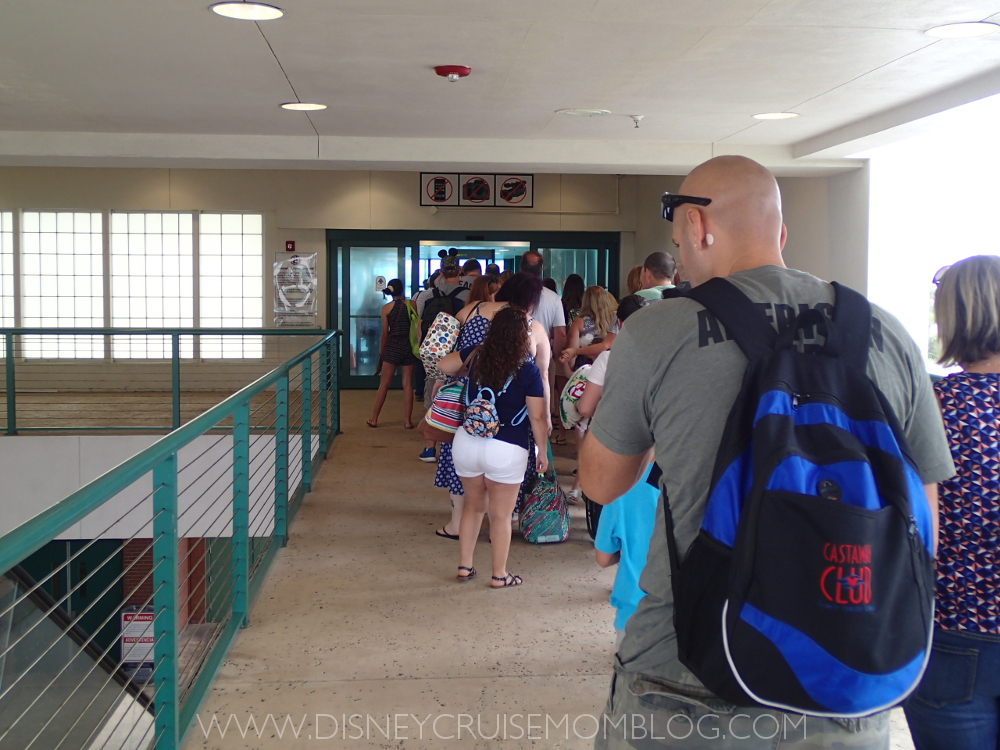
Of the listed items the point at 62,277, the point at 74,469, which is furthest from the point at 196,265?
the point at 74,469

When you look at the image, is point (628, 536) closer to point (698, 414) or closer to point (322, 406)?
point (698, 414)

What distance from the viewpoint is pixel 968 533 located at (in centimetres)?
170

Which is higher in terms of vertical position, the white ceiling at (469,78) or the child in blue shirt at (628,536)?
the white ceiling at (469,78)

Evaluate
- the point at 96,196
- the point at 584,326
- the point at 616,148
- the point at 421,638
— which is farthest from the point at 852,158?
the point at 96,196

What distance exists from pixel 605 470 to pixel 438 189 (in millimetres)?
9947

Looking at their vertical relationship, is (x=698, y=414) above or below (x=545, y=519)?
above

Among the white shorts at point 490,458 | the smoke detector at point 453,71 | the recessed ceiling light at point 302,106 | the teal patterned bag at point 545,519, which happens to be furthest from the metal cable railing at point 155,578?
the smoke detector at point 453,71

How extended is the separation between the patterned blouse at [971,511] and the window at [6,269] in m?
11.4

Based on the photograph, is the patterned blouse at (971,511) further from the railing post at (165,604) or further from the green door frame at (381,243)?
the green door frame at (381,243)

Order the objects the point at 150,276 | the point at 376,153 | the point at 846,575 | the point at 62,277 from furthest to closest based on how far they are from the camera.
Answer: the point at 150,276 < the point at 62,277 < the point at 376,153 < the point at 846,575

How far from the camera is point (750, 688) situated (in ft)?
3.72

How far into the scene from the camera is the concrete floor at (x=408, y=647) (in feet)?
8.93

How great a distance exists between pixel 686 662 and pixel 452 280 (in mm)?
6227

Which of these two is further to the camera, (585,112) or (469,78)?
(585,112)
